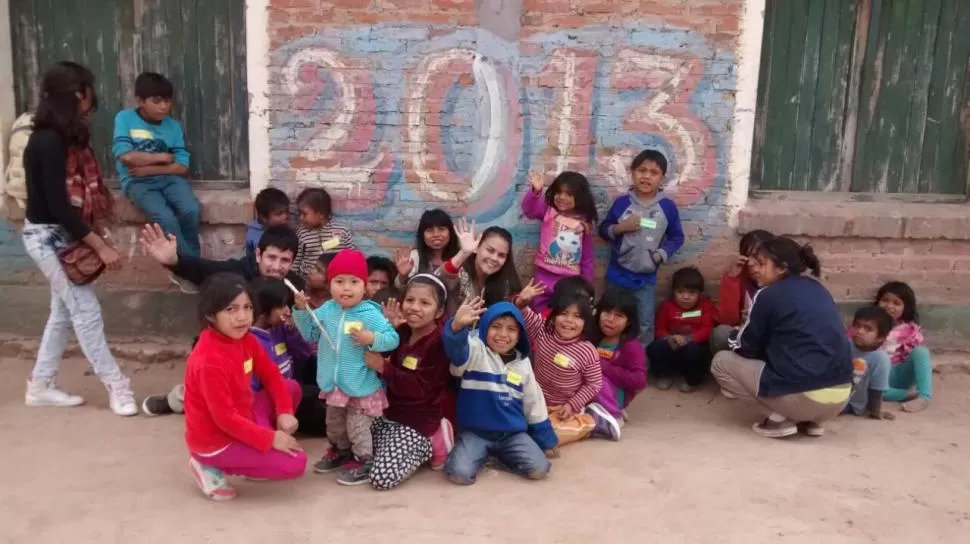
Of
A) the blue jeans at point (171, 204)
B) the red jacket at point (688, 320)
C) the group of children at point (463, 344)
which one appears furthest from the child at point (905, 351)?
the blue jeans at point (171, 204)

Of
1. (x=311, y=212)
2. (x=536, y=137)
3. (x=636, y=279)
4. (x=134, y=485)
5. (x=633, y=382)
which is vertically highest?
(x=536, y=137)

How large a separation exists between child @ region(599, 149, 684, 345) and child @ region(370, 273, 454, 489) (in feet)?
5.14

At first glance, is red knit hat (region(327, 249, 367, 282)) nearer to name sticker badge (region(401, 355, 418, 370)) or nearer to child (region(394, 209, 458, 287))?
name sticker badge (region(401, 355, 418, 370))

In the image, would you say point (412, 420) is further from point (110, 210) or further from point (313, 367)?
point (110, 210)

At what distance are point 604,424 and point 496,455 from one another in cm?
65

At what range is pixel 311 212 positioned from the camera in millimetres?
5039

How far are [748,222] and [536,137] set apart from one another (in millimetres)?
1383

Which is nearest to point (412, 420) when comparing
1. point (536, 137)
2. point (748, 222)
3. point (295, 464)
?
point (295, 464)

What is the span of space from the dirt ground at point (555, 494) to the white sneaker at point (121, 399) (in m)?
0.06

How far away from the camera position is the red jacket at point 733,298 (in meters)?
5.10

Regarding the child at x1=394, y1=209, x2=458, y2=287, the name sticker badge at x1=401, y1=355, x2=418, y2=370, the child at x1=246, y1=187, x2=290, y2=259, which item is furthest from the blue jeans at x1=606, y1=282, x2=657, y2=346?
the child at x1=246, y1=187, x2=290, y2=259

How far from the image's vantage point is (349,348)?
3713 mm

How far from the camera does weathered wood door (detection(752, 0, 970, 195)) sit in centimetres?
534

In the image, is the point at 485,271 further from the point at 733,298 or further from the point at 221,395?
the point at 221,395
